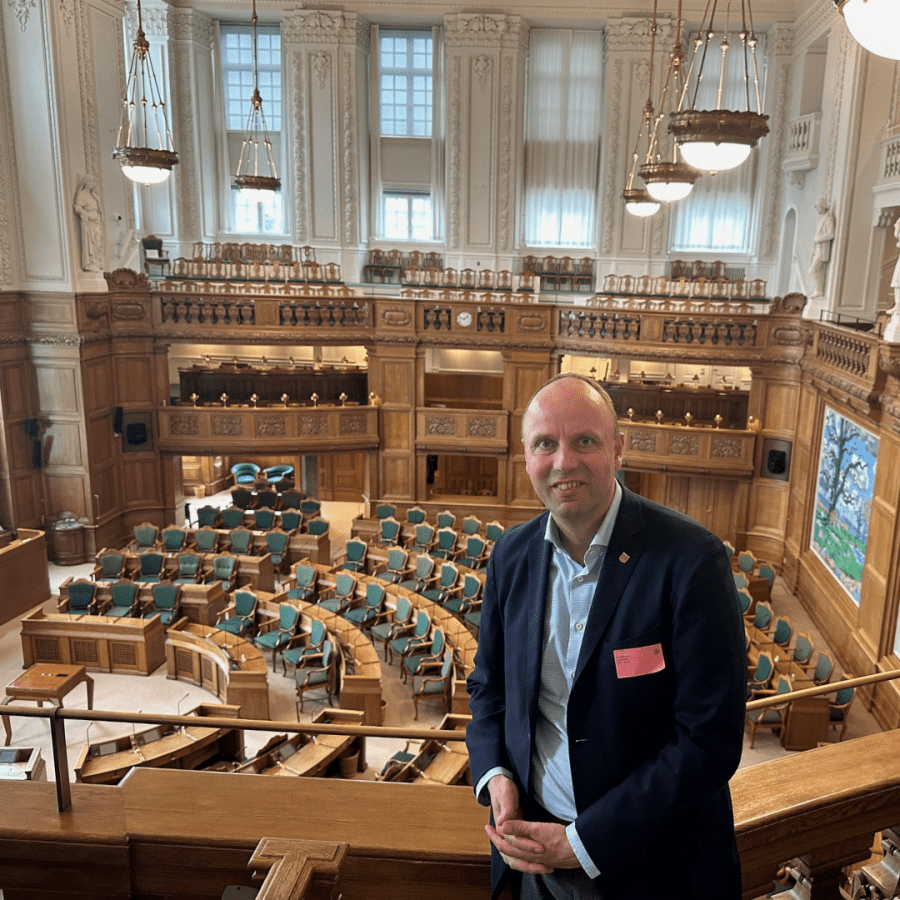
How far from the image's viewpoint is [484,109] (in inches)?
755

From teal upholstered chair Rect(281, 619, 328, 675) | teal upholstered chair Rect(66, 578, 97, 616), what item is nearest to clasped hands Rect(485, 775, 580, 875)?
teal upholstered chair Rect(281, 619, 328, 675)

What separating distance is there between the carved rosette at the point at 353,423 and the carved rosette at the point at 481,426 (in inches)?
81.3

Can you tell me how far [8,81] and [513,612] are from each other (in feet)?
49.8

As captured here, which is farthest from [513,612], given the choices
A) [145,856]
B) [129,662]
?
[129,662]

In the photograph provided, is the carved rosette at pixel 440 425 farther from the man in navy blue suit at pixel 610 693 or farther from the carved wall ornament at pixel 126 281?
the man in navy blue suit at pixel 610 693

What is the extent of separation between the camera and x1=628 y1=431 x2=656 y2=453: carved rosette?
1508 centimetres

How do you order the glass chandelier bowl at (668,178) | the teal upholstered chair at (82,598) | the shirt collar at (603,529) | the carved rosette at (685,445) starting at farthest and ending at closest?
the carved rosette at (685,445) < the teal upholstered chair at (82,598) < the glass chandelier bowl at (668,178) < the shirt collar at (603,529)

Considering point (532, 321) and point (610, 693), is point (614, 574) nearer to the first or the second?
point (610, 693)

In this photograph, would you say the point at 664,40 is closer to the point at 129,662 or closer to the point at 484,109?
the point at 484,109

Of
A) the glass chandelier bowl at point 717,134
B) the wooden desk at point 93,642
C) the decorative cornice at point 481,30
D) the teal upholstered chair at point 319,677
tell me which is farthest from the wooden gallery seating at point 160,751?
the decorative cornice at point 481,30

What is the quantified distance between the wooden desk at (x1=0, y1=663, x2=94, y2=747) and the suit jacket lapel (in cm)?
842

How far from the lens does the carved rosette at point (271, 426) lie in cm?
1584

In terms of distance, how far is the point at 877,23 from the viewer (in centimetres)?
272

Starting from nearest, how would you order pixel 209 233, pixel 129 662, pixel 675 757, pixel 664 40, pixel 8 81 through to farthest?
pixel 675 757 < pixel 129 662 < pixel 8 81 < pixel 664 40 < pixel 209 233
